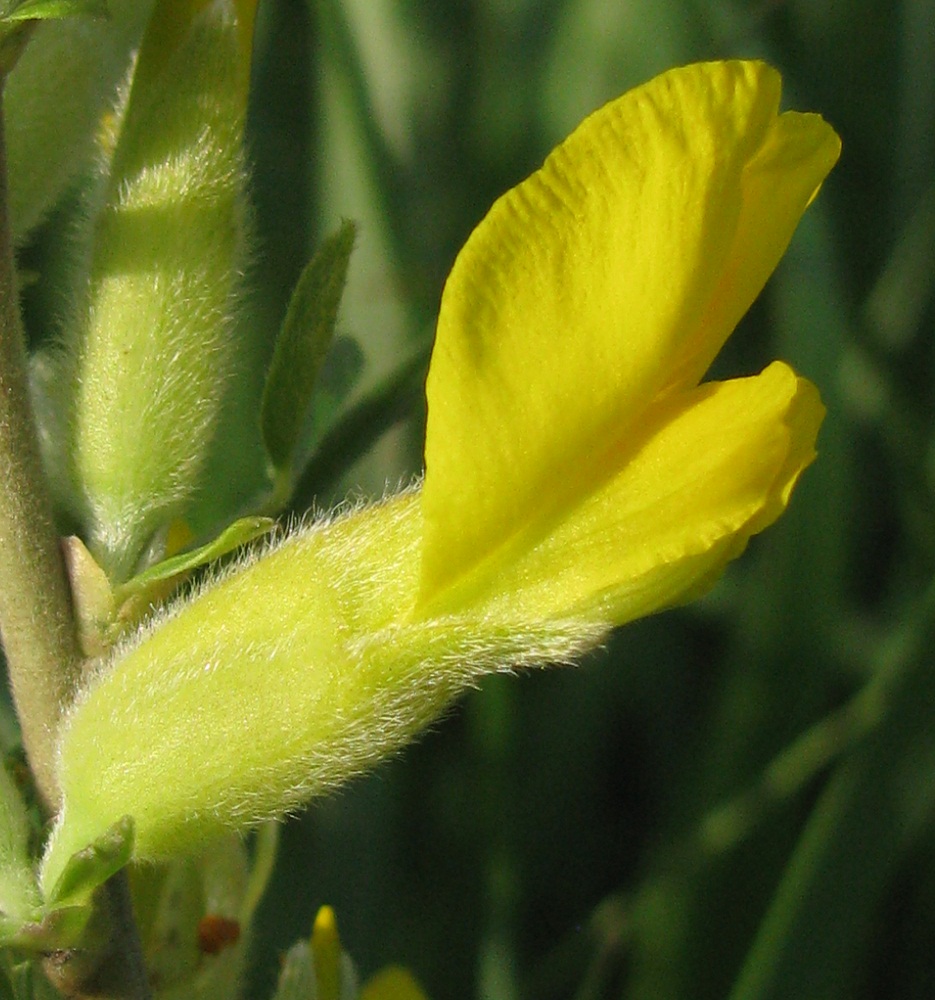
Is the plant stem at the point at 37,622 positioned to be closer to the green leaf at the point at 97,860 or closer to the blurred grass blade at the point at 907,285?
the green leaf at the point at 97,860

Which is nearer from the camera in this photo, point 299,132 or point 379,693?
point 379,693

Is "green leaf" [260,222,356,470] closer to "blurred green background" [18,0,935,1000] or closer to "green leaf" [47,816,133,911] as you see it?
"green leaf" [47,816,133,911]

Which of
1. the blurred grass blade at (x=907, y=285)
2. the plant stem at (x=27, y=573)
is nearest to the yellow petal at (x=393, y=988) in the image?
the plant stem at (x=27, y=573)

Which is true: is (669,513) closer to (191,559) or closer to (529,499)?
(529,499)

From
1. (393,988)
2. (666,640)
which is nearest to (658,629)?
(666,640)

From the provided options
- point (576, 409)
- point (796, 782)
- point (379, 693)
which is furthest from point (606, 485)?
point (796, 782)

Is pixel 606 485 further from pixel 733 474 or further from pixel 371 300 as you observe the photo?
pixel 371 300
